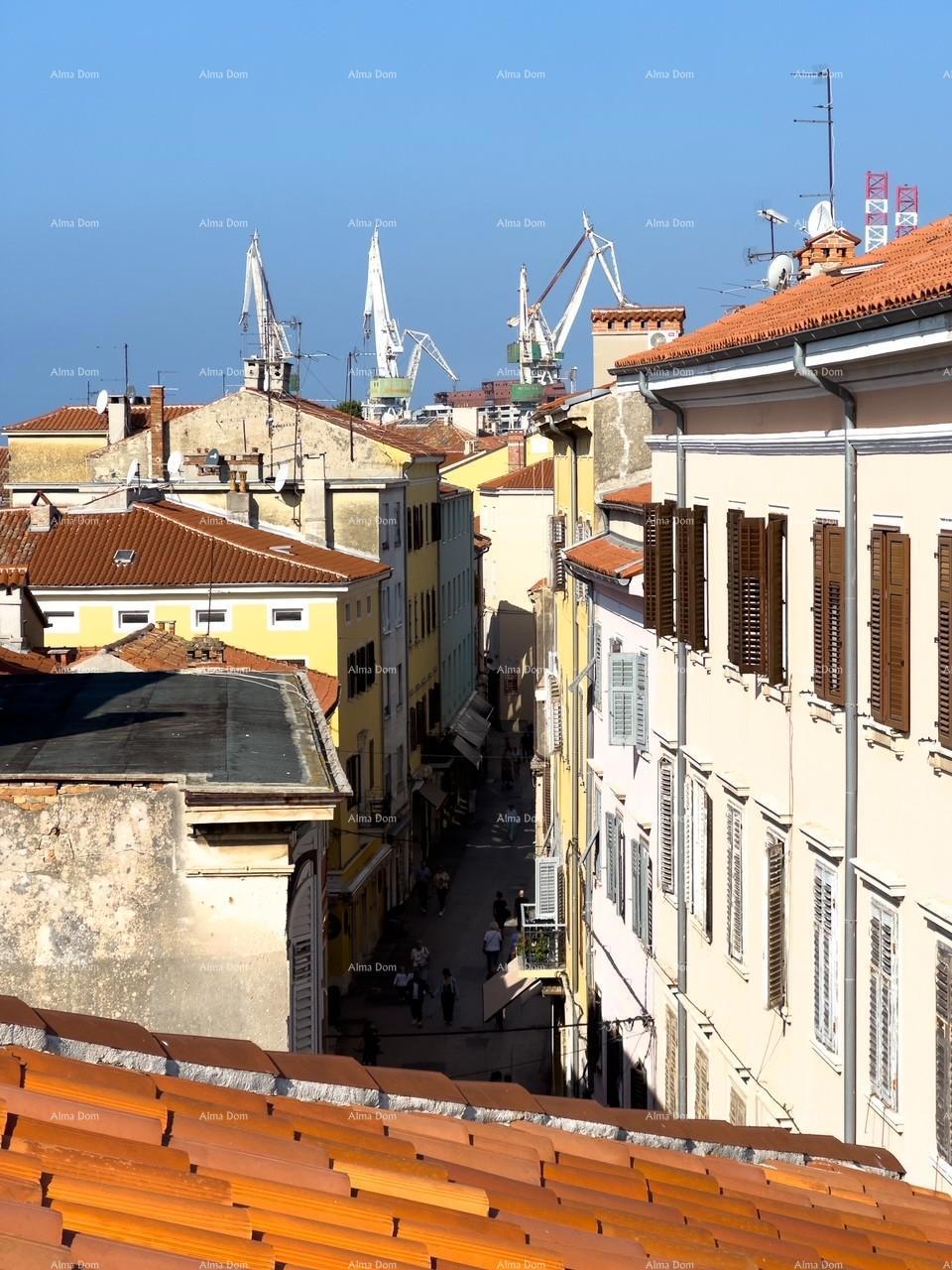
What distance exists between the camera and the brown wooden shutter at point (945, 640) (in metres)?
10.9

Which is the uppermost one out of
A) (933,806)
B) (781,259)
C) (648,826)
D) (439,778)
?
(781,259)

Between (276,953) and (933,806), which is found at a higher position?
(933,806)

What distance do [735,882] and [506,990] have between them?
18997mm

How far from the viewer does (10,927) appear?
502 inches

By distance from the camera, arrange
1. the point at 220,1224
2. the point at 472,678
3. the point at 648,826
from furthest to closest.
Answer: the point at 472,678 < the point at 648,826 < the point at 220,1224

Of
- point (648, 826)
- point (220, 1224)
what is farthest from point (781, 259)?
point (220, 1224)

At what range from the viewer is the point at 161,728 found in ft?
51.7

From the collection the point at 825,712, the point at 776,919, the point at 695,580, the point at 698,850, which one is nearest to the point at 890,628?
the point at 825,712

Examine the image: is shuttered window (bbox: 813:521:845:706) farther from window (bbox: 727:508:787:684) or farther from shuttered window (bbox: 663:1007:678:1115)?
shuttered window (bbox: 663:1007:678:1115)

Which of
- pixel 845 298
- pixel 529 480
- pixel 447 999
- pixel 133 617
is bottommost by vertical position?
pixel 447 999

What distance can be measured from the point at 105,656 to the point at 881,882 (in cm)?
1684

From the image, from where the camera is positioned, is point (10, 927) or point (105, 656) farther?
point (105, 656)

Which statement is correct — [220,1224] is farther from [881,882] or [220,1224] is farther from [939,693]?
[881,882]

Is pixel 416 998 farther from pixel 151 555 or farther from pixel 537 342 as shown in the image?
pixel 537 342
